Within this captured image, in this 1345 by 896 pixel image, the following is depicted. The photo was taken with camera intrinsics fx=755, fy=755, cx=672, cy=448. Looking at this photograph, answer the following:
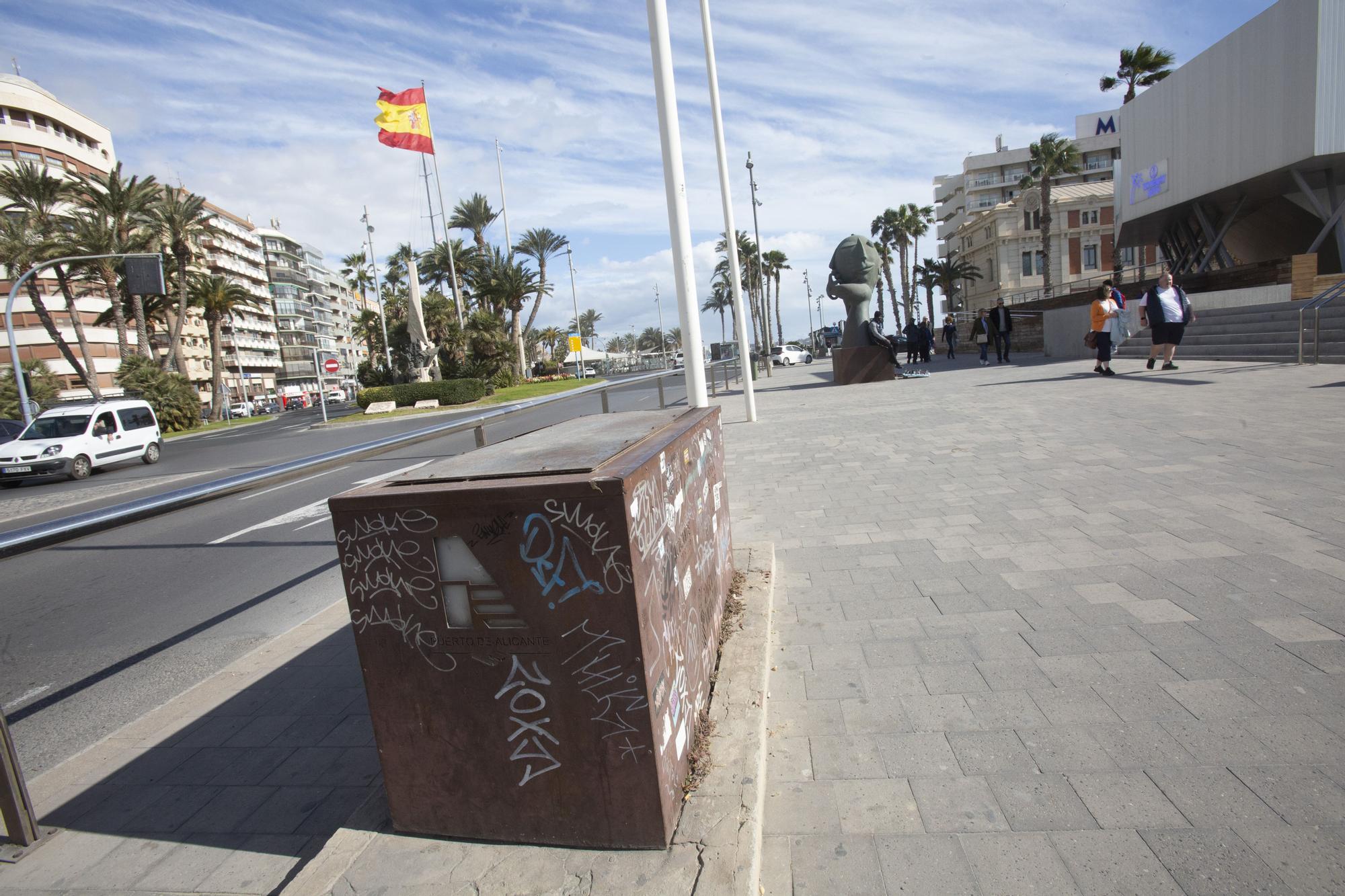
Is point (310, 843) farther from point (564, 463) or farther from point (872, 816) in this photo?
point (872, 816)

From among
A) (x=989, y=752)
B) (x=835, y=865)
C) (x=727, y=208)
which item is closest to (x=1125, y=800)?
(x=989, y=752)

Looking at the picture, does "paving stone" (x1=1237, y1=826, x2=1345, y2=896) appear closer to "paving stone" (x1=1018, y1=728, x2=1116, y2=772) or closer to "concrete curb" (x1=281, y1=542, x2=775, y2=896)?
"paving stone" (x1=1018, y1=728, x2=1116, y2=772)

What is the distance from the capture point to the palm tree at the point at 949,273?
7094 cm

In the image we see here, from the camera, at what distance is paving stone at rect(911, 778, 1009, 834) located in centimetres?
225

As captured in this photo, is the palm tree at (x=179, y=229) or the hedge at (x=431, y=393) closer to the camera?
the hedge at (x=431, y=393)

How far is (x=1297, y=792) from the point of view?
227 centimetres

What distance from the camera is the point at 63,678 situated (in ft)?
14.8

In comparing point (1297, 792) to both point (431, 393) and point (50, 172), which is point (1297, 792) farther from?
point (50, 172)

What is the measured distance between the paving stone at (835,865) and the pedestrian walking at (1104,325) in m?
14.8

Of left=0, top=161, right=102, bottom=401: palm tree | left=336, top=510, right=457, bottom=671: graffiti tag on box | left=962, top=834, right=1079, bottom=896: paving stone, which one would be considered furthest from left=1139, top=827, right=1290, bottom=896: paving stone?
left=0, top=161, right=102, bottom=401: palm tree

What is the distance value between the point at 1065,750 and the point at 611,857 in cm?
160

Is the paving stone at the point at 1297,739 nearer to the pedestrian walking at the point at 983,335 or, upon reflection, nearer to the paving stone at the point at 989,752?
the paving stone at the point at 989,752

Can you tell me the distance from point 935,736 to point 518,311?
5406cm

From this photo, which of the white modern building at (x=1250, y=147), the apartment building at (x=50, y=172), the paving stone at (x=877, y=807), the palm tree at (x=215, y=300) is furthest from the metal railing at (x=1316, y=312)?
the apartment building at (x=50, y=172)
